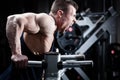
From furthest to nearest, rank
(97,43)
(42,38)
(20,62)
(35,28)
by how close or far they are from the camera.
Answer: (97,43) → (42,38) → (35,28) → (20,62)

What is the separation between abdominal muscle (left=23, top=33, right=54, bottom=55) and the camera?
2.12 m

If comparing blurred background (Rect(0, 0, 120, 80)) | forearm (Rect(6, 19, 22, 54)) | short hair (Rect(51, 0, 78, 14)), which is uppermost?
short hair (Rect(51, 0, 78, 14))

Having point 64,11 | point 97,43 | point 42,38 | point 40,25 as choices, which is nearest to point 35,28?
point 40,25

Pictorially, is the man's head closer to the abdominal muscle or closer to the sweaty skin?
the sweaty skin

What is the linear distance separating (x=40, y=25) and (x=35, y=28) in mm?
40

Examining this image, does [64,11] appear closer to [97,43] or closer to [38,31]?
[38,31]

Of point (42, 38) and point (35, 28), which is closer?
point (35, 28)

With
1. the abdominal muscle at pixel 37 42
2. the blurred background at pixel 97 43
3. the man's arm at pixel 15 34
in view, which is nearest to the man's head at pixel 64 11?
the abdominal muscle at pixel 37 42

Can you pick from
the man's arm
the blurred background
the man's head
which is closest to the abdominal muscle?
the man's head

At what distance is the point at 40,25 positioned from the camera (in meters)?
2.00

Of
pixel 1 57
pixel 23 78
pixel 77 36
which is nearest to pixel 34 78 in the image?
pixel 23 78

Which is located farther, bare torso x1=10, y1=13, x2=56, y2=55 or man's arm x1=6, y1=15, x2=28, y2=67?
bare torso x1=10, y1=13, x2=56, y2=55

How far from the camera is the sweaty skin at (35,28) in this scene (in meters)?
1.77

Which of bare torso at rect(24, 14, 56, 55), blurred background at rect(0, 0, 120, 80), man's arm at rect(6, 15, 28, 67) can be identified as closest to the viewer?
man's arm at rect(6, 15, 28, 67)
